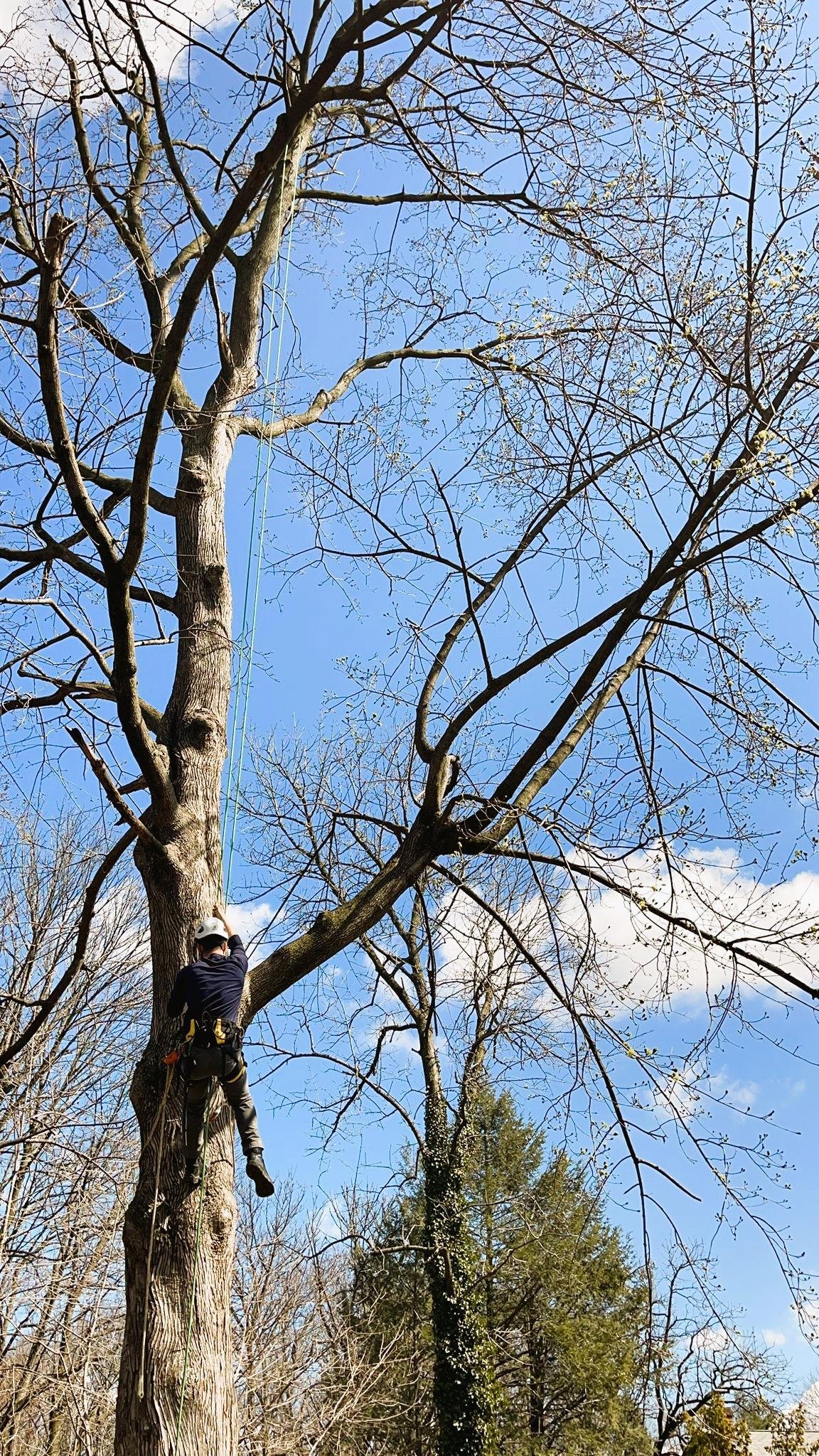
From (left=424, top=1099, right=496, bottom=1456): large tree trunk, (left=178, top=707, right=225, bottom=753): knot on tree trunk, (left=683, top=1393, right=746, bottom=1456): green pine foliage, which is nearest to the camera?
(left=178, top=707, right=225, bottom=753): knot on tree trunk

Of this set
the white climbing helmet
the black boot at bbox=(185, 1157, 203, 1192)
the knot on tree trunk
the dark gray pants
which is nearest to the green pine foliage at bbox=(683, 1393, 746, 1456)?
the dark gray pants

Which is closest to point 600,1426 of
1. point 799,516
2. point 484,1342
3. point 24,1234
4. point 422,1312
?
point 422,1312

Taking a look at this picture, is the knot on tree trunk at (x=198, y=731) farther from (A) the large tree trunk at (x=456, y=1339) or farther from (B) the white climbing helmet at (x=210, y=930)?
(A) the large tree trunk at (x=456, y=1339)

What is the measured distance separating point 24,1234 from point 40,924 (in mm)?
3511

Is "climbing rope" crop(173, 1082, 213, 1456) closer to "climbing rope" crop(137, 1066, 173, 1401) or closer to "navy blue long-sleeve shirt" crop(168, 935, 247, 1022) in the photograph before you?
"climbing rope" crop(137, 1066, 173, 1401)

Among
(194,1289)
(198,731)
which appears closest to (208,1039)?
(194,1289)

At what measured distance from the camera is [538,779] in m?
4.76

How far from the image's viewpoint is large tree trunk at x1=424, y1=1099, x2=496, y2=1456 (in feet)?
38.0

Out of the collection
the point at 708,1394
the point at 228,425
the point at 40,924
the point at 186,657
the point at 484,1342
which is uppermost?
the point at 40,924

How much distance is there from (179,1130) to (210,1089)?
0.53 ft

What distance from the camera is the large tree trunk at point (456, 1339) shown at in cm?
1158

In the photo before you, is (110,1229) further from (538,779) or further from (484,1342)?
(484,1342)

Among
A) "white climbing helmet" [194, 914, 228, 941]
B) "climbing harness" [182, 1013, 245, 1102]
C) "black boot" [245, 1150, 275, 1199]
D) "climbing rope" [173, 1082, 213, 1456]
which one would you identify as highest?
"white climbing helmet" [194, 914, 228, 941]

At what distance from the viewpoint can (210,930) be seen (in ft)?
13.7
